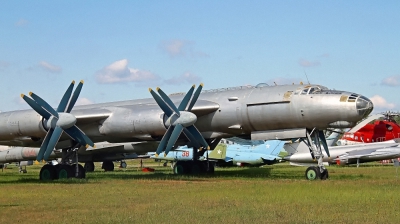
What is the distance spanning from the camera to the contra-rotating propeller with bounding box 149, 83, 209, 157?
20359 millimetres

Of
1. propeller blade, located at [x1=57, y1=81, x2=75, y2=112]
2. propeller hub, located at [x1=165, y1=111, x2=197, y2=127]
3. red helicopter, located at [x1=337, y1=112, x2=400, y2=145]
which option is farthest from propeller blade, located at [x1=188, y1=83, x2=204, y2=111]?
red helicopter, located at [x1=337, y1=112, x2=400, y2=145]

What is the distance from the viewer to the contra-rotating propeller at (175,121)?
66.8 feet

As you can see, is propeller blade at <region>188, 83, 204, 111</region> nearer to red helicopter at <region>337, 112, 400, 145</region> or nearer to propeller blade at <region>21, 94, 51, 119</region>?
propeller blade at <region>21, 94, 51, 119</region>

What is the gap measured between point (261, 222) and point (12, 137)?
1537cm

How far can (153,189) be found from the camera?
16.4 metres

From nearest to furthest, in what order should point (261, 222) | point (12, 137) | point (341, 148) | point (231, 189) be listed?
1. point (261, 222)
2. point (231, 189)
3. point (12, 137)
4. point (341, 148)

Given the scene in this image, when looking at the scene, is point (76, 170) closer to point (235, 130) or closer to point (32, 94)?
point (32, 94)

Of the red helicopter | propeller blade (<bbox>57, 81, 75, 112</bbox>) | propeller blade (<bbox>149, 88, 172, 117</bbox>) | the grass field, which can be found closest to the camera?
the grass field

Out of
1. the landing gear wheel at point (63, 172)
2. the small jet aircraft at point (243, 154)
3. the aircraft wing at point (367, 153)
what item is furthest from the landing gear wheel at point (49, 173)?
the aircraft wing at point (367, 153)

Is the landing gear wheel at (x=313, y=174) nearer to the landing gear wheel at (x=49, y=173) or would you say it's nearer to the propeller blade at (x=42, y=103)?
the propeller blade at (x=42, y=103)

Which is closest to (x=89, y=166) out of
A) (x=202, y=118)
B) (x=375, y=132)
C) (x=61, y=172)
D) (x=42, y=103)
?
(x=61, y=172)

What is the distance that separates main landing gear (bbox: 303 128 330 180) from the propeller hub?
4.26 m

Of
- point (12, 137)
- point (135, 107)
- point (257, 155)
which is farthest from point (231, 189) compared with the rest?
point (257, 155)

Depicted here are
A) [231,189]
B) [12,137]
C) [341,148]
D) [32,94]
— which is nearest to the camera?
[231,189]
